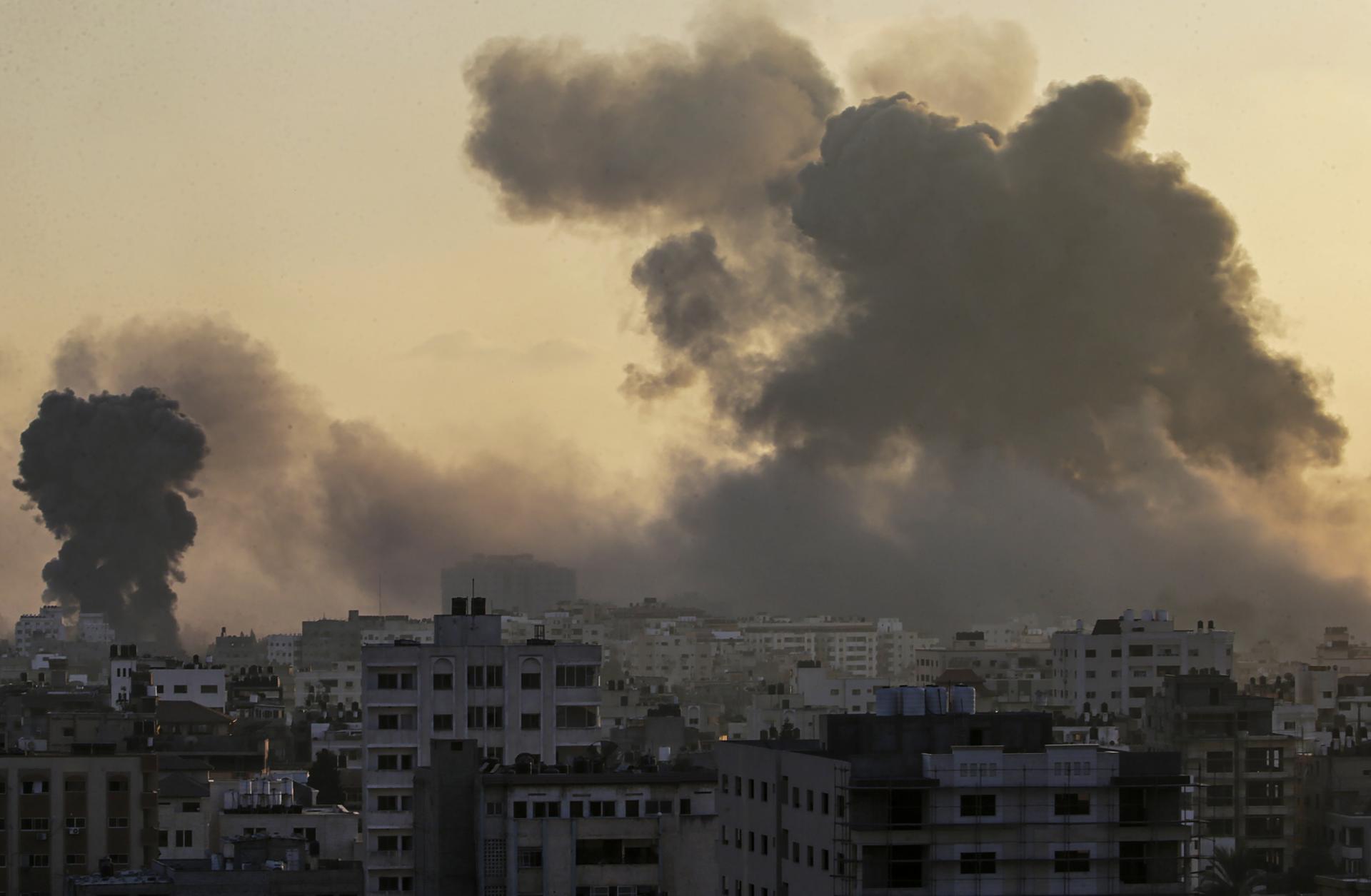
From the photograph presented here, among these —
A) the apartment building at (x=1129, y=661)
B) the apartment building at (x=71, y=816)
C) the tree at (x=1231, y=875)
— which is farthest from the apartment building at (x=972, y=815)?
the apartment building at (x=1129, y=661)

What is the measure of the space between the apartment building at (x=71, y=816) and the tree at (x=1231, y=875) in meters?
22.0

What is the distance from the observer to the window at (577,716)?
55.3 m

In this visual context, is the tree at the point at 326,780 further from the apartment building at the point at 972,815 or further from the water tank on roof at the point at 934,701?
the apartment building at the point at 972,815

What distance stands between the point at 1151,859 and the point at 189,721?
60.4m

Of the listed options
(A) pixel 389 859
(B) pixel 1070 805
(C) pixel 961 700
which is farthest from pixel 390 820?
(B) pixel 1070 805

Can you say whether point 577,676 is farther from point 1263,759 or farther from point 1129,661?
point 1129,661

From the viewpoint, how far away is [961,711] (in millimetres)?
42625

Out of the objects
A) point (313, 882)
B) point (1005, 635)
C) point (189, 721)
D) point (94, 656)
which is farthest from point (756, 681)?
point (313, 882)

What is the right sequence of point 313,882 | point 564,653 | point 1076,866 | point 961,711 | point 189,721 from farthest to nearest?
point 189,721 → point 564,653 → point 313,882 → point 961,711 → point 1076,866

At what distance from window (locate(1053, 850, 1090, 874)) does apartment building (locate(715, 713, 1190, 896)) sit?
0.01m

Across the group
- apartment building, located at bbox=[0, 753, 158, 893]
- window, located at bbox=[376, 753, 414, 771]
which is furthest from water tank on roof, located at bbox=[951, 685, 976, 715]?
apartment building, located at bbox=[0, 753, 158, 893]

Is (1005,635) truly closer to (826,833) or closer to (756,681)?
(756,681)

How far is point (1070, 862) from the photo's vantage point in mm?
39688

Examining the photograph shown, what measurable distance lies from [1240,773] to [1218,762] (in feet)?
2.52
